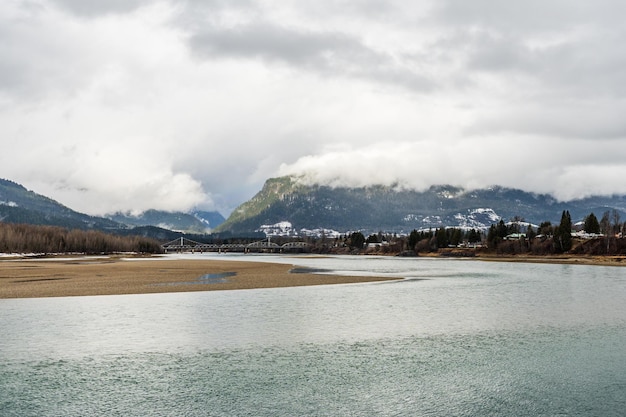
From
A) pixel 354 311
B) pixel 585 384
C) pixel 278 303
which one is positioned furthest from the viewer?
pixel 278 303

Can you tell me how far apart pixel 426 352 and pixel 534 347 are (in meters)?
A: 7.36

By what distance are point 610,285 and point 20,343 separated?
79214 mm

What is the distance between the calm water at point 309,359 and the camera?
21.7m

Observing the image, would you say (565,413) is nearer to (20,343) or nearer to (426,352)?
(426,352)

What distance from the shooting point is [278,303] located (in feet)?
174

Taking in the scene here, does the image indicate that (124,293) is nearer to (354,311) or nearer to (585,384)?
(354,311)

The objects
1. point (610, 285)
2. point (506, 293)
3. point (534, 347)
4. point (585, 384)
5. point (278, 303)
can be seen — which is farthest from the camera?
point (610, 285)

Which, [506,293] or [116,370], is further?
[506,293]

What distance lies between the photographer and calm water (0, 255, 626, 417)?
21734mm

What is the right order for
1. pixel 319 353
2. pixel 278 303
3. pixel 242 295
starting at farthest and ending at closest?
pixel 242 295 → pixel 278 303 → pixel 319 353

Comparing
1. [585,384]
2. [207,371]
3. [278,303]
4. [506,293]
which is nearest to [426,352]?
[585,384]

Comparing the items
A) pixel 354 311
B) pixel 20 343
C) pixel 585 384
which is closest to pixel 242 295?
pixel 354 311

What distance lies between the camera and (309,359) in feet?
95.6

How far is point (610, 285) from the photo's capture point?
260 ft
